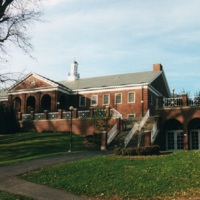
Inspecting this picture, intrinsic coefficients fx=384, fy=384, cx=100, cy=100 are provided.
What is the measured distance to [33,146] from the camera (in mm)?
30828

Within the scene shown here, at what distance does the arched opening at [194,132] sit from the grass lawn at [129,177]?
14849 mm

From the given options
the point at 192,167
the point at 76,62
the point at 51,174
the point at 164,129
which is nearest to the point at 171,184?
the point at 192,167

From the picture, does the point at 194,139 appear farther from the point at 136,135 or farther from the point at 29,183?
the point at 29,183

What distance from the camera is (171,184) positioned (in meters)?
15.4

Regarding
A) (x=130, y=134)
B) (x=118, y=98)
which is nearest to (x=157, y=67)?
(x=118, y=98)

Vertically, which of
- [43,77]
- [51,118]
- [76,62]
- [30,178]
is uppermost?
[76,62]

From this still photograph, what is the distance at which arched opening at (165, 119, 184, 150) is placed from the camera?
35938 mm

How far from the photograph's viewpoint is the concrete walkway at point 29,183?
15273 millimetres

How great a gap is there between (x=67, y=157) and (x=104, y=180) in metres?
7.70

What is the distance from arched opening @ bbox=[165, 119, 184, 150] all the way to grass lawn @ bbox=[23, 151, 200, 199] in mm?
14547

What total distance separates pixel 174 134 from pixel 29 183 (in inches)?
847

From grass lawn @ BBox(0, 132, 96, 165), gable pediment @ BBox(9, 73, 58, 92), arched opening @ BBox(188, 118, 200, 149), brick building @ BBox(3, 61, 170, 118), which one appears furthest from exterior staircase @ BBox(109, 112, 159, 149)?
gable pediment @ BBox(9, 73, 58, 92)

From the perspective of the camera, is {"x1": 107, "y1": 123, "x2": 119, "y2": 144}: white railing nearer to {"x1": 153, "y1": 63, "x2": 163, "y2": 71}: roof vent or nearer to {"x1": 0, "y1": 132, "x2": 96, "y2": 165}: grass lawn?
{"x1": 0, "y1": 132, "x2": 96, "y2": 165}: grass lawn

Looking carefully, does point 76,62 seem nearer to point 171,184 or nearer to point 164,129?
point 164,129
